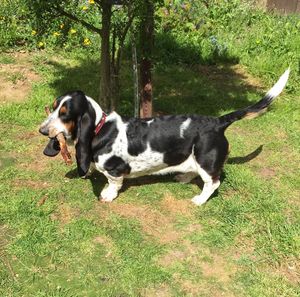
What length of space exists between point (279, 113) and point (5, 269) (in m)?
4.44

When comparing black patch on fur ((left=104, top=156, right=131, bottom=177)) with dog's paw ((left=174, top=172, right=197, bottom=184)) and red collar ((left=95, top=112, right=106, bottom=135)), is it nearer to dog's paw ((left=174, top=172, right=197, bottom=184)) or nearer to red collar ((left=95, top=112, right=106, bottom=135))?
red collar ((left=95, top=112, right=106, bottom=135))

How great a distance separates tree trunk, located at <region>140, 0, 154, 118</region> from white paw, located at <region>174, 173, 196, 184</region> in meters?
1.14

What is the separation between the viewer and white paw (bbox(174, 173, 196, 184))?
4898 mm

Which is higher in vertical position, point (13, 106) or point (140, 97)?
point (140, 97)

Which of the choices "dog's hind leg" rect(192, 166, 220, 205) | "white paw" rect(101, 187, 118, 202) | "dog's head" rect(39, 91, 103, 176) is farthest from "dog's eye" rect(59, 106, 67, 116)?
"dog's hind leg" rect(192, 166, 220, 205)

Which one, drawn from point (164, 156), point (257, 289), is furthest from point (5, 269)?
point (257, 289)

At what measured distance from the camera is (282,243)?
4.11 m

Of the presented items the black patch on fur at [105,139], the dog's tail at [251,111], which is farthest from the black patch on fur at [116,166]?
the dog's tail at [251,111]

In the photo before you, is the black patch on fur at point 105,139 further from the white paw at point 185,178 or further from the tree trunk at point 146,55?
the tree trunk at point 146,55

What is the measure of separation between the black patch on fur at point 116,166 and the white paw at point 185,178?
2.55 ft

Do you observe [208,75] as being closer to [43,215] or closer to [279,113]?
[279,113]

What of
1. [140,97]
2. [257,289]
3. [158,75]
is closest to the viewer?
[257,289]

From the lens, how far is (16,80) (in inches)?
269

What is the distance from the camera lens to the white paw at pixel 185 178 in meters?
4.90
